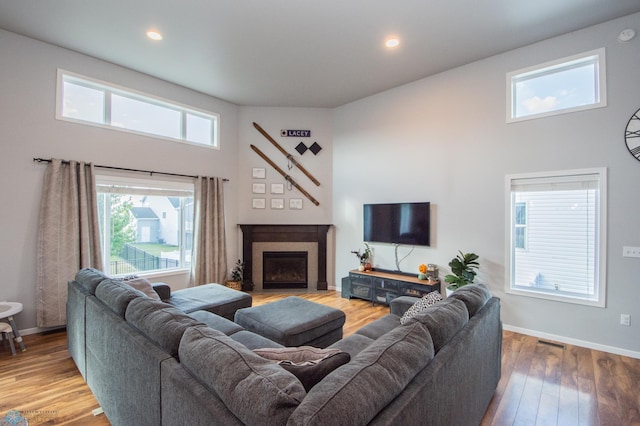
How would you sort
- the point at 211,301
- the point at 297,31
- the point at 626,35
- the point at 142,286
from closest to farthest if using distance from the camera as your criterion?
1. the point at 142,286
2. the point at 626,35
3. the point at 211,301
4. the point at 297,31

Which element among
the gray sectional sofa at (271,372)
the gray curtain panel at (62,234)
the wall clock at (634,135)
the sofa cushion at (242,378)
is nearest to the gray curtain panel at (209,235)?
the gray curtain panel at (62,234)

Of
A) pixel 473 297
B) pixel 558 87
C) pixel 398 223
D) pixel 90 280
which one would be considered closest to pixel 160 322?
pixel 90 280

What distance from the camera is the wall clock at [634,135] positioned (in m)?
3.04

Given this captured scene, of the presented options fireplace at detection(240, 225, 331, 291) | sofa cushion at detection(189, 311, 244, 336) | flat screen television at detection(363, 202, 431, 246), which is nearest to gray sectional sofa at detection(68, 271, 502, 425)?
sofa cushion at detection(189, 311, 244, 336)

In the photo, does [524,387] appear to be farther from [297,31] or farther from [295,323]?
[297,31]

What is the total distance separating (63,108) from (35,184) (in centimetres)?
105

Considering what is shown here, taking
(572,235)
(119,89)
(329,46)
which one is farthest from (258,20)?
(572,235)

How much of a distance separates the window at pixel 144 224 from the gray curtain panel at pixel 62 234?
0.25 meters

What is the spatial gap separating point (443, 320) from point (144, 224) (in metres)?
4.65

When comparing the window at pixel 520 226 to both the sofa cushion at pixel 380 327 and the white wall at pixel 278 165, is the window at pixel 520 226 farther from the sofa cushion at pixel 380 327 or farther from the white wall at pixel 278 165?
the white wall at pixel 278 165

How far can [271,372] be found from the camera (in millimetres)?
1117

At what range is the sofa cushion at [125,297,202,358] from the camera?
58.8 inches

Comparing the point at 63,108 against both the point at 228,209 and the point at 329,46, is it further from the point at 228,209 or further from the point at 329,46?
the point at 329,46

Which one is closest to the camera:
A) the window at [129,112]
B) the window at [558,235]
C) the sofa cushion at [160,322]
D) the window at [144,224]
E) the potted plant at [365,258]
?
the sofa cushion at [160,322]
